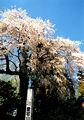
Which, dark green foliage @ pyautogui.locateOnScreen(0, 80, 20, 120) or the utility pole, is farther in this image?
dark green foliage @ pyautogui.locateOnScreen(0, 80, 20, 120)

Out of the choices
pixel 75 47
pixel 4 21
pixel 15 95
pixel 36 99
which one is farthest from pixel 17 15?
pixel 36 99

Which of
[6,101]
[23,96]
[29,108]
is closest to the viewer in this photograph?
[29,108]

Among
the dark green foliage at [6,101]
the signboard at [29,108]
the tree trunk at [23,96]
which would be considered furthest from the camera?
the tree trunk at [23,96]

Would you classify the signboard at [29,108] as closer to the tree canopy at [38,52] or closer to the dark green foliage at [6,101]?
the dark green foliage at [6,101]

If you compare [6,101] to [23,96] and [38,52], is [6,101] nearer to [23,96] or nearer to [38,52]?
[23,96]

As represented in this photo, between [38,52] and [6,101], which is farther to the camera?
[38,52]

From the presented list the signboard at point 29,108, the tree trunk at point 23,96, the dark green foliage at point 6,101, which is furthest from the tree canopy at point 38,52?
the signboard at point 29,108

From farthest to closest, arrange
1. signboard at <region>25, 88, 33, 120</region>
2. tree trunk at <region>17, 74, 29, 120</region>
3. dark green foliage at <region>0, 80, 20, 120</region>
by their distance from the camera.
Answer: tree trunk at <region>17, 74, 29, 120</region>, dark green foliage at <region>0, 80, 20, 120</region>, signboard at <region>25, 88, 33, 120</region>

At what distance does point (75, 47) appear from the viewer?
1166 centimetres

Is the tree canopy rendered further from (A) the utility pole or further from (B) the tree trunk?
(A) the utility pole

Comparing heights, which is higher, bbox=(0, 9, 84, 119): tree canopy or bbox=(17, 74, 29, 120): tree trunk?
bbox=(0, 9, 84, 119): tree canopy

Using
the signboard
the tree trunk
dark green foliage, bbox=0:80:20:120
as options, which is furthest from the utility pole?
the tree trunk

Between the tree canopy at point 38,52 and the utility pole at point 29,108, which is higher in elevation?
the tree canopy at point 38,52

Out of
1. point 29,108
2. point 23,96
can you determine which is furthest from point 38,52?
point 29,108
